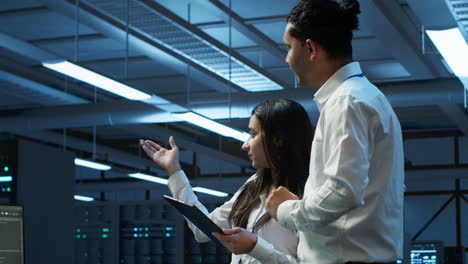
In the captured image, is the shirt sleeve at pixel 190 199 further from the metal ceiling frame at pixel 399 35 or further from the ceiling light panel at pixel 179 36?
the metal ceiling frame at pixel 399 35

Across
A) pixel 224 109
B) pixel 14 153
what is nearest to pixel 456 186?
pixel 224 109

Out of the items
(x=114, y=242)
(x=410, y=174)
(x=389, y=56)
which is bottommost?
(x=114, y=242)

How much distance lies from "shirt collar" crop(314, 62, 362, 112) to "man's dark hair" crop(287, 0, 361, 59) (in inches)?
1.3

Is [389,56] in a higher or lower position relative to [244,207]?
higher

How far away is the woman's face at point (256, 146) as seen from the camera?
2152 millimetres

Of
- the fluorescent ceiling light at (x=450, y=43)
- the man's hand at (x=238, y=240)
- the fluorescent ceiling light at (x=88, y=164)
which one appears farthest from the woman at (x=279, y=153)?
the fluorescent ceiling light at (x=88, y=164)

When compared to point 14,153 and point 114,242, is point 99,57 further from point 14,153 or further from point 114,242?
point 14,153

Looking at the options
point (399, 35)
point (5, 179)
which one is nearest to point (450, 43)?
point (399, 35)

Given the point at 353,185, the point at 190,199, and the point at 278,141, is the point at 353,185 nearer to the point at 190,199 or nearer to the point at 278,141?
the point at 278,141

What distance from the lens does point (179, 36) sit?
6852 millimetres

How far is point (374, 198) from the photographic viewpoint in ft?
5.06

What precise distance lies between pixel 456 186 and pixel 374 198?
1380cm

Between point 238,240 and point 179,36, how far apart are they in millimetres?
5172

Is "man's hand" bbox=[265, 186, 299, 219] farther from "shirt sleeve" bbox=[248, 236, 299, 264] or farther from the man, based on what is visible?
"shirt sleeve" bbox=[248, 236, 299, 264]
